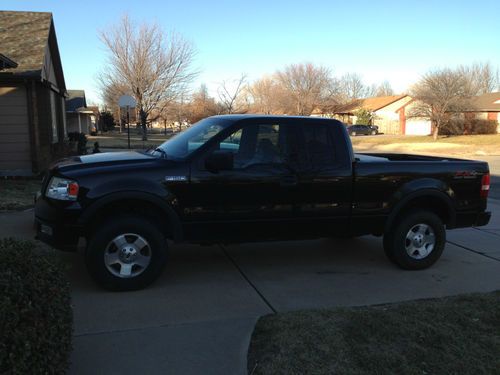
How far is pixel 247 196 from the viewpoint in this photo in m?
5.15

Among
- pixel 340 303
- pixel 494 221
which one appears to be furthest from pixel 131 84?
pixel 340 303

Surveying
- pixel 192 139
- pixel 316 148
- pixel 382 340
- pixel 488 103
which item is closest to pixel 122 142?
pixel 192 139

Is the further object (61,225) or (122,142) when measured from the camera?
(122,142)

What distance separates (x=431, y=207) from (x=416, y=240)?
536 mm

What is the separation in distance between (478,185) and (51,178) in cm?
506

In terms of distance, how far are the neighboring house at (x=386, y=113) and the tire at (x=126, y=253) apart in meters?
59.0

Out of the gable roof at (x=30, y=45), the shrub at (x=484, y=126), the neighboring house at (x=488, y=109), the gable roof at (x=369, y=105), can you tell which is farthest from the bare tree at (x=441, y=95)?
the gable roof at (x=30, y=45)

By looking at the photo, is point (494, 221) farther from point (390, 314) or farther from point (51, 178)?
point (51, 178)

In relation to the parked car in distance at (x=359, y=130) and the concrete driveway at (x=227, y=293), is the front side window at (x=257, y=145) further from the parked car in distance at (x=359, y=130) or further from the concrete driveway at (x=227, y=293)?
the parked car in distance at (x=359, y=130)

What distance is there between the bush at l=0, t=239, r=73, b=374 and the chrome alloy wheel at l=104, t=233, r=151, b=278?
1.81 meters

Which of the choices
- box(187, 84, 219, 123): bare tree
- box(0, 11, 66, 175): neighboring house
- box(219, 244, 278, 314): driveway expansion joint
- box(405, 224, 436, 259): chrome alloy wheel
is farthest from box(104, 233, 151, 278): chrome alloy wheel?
box(187, 84, 219, 123): bare tree

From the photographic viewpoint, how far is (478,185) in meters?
6.07

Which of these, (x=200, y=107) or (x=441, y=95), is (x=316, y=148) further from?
(x=441, y=95)

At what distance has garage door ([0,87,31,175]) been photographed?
41.7 feet
